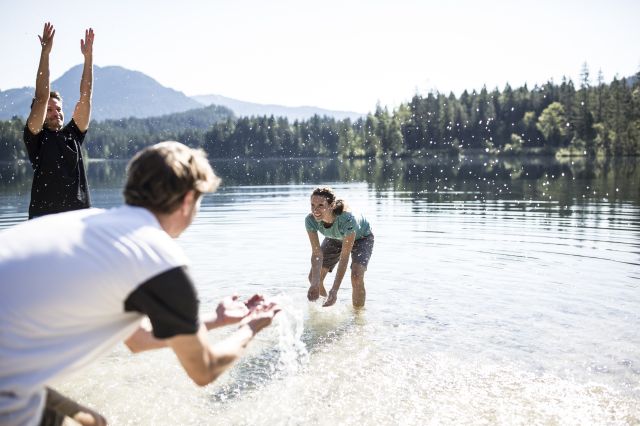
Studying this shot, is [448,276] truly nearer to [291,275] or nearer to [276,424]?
[291,275]

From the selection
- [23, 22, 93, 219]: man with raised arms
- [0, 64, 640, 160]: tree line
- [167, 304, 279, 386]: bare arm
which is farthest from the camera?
[0, 64, 640, 160]: tree line

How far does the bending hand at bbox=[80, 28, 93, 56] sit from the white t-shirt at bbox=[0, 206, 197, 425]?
5281mm

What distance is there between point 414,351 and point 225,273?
21.5 ft

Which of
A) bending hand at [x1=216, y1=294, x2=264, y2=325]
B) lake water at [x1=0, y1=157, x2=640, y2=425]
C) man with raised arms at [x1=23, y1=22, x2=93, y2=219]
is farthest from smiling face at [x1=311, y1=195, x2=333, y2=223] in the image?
bending hand at [x1=216, y1=294, x2=264, y2=325]

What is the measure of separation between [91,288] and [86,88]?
5.29 metres

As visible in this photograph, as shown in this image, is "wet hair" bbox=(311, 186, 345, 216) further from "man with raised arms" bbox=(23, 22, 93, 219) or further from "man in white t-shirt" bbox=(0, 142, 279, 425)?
"man in white t-shirt" bbox=(0, 142, 279, 425)

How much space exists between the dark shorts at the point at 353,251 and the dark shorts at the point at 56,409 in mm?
7546

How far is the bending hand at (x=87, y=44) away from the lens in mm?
6961

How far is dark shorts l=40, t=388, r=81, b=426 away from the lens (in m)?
2.69

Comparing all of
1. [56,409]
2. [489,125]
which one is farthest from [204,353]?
[489,125]

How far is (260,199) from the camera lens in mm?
33344

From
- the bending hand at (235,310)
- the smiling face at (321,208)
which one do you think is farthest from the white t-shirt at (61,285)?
the smiling face at (321,208)

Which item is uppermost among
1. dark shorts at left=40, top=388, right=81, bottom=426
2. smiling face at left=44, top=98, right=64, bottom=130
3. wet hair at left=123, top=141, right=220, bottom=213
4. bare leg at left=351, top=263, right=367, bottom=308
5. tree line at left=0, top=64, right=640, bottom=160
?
tree line at left=0, top=64, right=640, bottom=160

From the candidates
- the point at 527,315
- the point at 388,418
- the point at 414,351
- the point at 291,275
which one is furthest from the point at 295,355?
the point at 291,275
